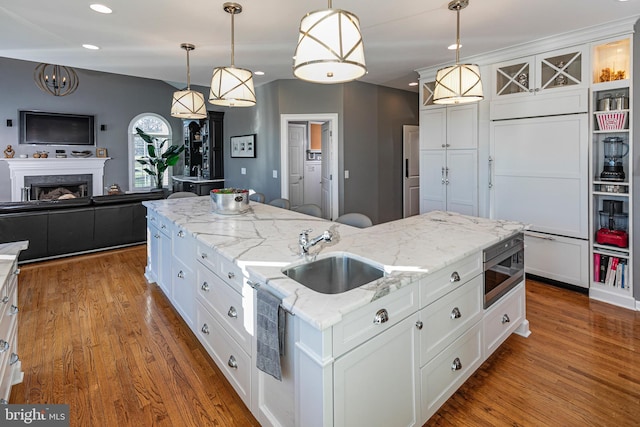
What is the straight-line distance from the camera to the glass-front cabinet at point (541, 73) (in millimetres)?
3529

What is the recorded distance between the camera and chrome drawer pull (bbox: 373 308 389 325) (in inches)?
56.4

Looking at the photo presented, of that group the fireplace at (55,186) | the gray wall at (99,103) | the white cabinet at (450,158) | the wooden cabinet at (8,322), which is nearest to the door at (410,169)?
the white cabinet at (450,158)

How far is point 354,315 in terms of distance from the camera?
134 centimetres

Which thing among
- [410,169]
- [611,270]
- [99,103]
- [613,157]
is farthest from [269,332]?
[99,103]

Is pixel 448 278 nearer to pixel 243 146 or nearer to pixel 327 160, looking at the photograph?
pixel 327 160

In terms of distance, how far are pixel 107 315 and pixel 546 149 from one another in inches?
182

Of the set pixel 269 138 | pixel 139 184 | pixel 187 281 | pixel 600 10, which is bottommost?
pixel 187 281

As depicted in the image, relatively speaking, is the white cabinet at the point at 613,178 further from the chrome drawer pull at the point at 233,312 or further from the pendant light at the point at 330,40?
the chrome drawer pull at the point at 233,312

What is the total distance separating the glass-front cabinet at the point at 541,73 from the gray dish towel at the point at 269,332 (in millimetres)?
3764

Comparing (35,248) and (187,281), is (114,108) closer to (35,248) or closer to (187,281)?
(35,248)

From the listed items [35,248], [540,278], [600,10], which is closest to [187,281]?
[35,248]

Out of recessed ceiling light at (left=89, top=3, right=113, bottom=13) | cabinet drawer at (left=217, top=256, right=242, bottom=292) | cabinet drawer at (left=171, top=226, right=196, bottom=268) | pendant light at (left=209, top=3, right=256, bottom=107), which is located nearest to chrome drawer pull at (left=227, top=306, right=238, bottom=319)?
cabinet drawer at (left=217, top=256, right=242, bottom=292)

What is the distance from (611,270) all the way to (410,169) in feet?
11.6

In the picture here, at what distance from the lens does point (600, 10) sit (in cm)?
297
